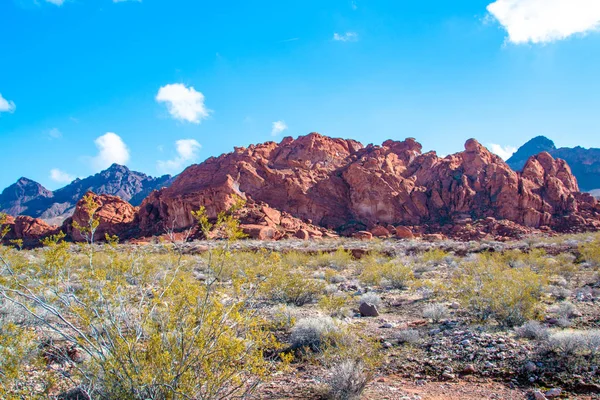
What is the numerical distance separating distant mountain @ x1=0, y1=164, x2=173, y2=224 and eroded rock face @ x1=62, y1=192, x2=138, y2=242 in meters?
92.5

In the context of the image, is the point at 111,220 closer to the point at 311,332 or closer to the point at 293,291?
the point at 293,291

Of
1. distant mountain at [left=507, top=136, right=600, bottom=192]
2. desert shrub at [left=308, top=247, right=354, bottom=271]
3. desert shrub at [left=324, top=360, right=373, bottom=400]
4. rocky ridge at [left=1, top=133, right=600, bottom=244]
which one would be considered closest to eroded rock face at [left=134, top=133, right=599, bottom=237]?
rocky ridge at [left=1, top=133, right=600, bottom=244]

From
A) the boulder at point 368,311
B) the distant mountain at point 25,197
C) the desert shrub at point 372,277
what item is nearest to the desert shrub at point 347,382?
the boulder at point 368,311

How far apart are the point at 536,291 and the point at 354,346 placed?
6287 millimetres

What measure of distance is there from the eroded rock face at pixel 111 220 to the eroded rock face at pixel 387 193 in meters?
2.17

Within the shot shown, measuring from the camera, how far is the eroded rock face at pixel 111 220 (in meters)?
43.1

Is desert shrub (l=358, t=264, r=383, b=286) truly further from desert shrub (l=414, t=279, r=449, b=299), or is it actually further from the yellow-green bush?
desert shrub (l=414, t=279, r=449, b=299)

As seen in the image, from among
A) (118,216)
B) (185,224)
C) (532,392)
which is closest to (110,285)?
(532,392)

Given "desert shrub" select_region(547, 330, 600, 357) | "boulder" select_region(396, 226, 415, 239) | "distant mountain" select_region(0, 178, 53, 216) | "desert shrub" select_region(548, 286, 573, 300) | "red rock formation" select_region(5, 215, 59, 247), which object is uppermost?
"distant mountain" select_region(0, 178, 53, 216)

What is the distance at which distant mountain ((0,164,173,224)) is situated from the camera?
140 m

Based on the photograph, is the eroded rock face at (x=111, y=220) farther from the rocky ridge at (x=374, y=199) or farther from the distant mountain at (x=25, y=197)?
the distant mountain at (x=25, y=197)

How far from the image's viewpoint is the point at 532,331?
625 centimetres

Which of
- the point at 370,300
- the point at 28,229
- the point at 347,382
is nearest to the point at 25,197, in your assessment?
the point at 28,229

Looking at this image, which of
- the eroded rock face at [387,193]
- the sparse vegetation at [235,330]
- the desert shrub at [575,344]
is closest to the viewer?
the sparse vegetation at [235,330]
